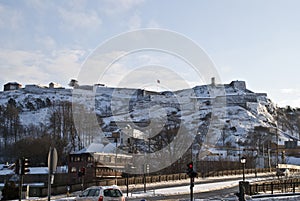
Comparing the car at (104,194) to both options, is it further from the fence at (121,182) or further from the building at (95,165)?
the building at (95,165)

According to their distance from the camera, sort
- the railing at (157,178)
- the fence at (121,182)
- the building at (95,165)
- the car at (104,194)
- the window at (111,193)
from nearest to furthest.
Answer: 1. the car at (104,194)
2. the window at (111,193)
3. the fence at (121,182)
4. the railing at (157,178)
5. the building at (95,165)

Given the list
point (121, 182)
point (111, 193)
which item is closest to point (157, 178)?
point (121, 182)

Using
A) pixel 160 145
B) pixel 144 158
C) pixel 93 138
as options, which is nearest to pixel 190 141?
pixel 160 145

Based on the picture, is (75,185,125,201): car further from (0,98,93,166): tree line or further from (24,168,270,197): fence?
(0,98,93,166): tree line

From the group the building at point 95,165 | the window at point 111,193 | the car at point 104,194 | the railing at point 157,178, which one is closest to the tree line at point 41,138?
the building at point 95,165

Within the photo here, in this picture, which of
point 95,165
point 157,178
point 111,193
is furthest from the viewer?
point 95,165

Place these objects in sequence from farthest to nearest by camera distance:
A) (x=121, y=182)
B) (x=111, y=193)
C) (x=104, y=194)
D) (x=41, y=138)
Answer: (x=41, y=138) → (x=121, y=182) → (x=111, y=193) → (x=104, y=194)

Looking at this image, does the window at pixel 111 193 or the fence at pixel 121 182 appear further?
the fence at pixel 121 182

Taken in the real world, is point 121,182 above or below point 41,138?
below

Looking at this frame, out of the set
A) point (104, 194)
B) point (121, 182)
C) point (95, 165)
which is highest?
point (104, 194)

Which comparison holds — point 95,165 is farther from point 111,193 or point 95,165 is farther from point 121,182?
point 111,193

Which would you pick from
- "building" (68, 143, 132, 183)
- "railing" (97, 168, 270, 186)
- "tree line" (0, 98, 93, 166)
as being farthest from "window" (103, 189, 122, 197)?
"building" (68, 143, 132, 183)

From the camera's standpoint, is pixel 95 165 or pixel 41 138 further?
pixel 41 138

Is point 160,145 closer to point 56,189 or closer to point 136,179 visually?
point 136,179
